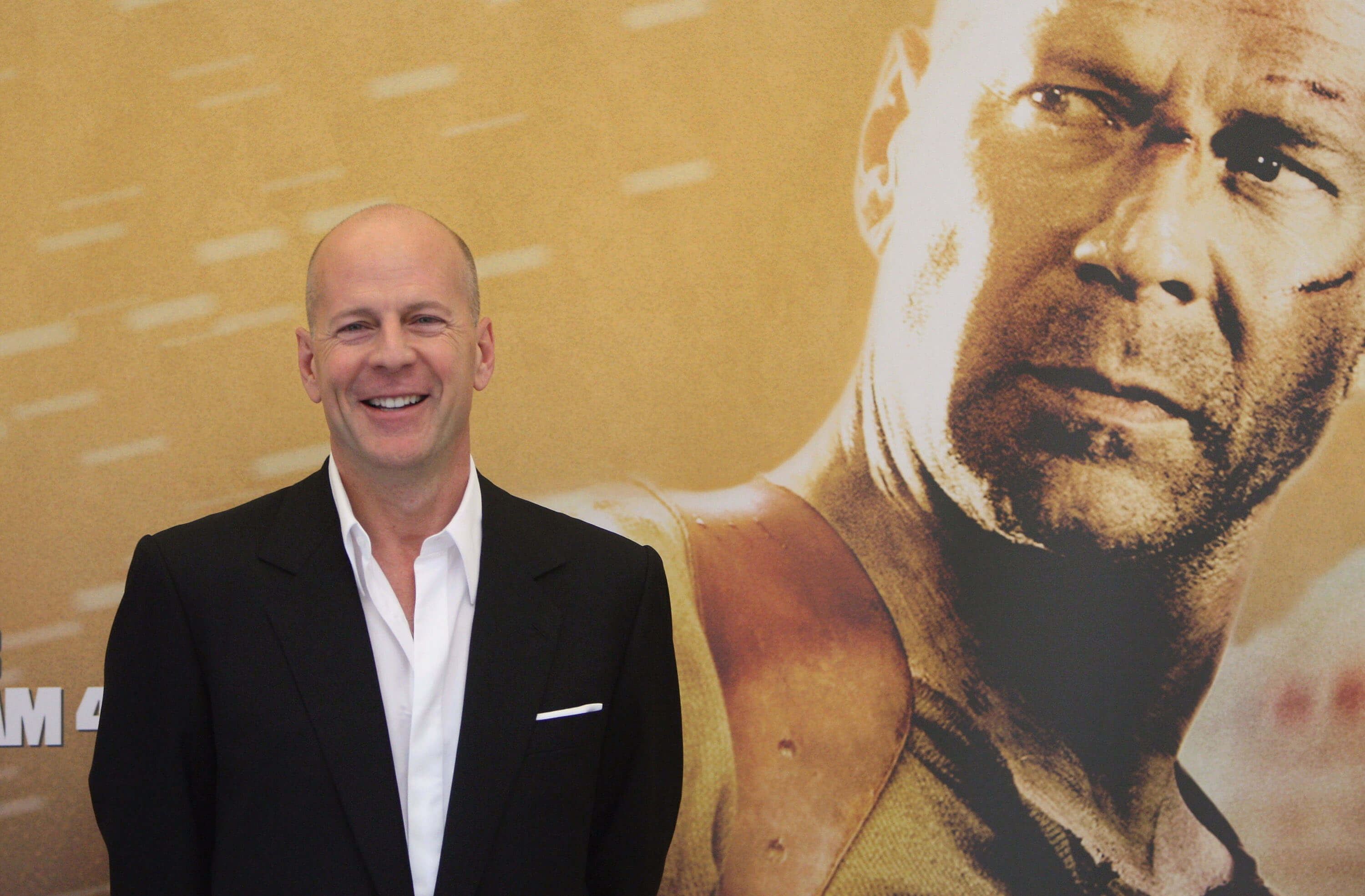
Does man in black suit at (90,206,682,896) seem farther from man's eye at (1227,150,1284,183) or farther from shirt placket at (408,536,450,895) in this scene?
man's eye at (1227,150,1284,183)

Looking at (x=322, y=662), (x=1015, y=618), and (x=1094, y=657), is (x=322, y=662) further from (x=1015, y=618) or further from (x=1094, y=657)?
(x=1094, y=657)

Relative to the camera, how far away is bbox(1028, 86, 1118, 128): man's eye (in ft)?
6.50

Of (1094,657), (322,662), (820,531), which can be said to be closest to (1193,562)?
(1094,657)

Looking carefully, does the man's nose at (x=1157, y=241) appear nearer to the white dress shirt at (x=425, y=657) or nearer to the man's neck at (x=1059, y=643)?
the man's neck at (x=1059, y=643)

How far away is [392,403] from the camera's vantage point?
4.74 ft

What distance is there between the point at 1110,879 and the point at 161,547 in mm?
1887

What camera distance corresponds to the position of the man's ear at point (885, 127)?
1995mm

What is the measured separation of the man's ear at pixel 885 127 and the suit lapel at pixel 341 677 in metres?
1.21

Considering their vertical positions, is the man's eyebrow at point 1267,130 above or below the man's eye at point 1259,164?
above

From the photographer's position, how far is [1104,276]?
1.99m

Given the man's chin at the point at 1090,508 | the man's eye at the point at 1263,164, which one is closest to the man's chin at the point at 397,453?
the man's chin at the point at 1090,508

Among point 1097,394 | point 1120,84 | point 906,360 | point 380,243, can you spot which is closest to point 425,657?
point 380,243

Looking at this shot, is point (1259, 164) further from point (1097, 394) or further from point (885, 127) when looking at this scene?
point (885, 127)

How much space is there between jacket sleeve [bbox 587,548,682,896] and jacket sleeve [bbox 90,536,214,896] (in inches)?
23.7
